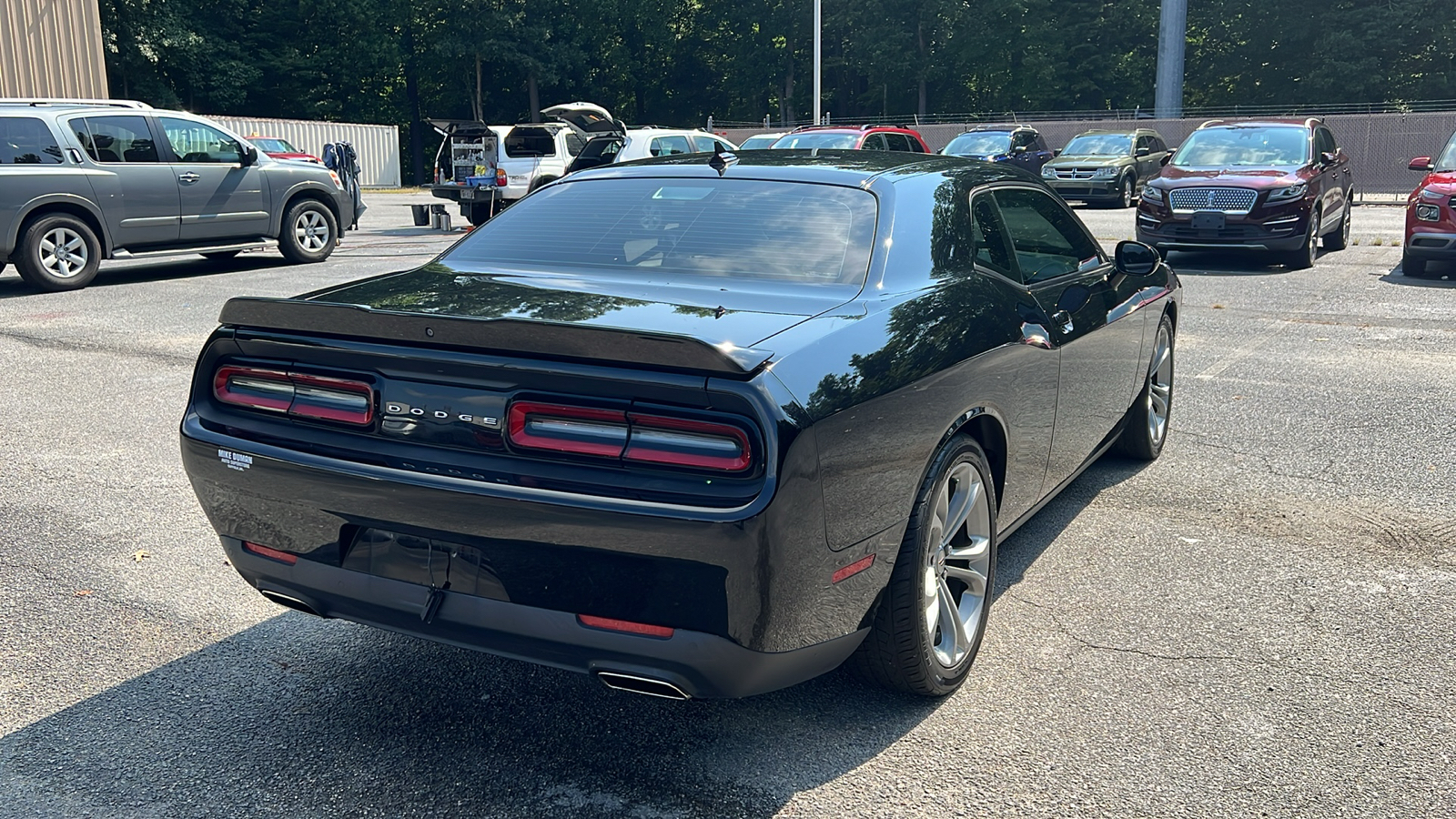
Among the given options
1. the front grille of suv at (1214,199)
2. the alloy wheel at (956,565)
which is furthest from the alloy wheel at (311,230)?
the alloy wheel at (956,565)

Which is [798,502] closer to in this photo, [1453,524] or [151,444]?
[1453,524]

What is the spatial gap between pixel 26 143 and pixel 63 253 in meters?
1.12

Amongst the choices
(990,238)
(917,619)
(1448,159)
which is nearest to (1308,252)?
(1448,159)

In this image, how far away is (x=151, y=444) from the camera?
6180 millimetres

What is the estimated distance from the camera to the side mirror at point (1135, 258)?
4.94 meters

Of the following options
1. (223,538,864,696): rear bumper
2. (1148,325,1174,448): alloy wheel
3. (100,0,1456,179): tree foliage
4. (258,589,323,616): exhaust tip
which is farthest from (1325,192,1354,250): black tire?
(100,0,1456,179): tree foliage

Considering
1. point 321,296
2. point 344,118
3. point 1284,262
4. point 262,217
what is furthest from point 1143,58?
point 321,296

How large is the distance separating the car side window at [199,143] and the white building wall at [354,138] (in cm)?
2555

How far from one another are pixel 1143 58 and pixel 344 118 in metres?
36.9

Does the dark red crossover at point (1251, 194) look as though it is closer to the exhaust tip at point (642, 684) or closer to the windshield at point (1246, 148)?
the windshield at point (1246, 148)

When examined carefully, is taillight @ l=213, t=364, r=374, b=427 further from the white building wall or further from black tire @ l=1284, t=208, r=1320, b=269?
the white building wall

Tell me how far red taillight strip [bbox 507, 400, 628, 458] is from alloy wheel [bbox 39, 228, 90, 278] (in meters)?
11.4

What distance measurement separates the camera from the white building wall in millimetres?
38156

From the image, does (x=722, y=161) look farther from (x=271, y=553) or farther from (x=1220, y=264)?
(x=1220, y=264)
